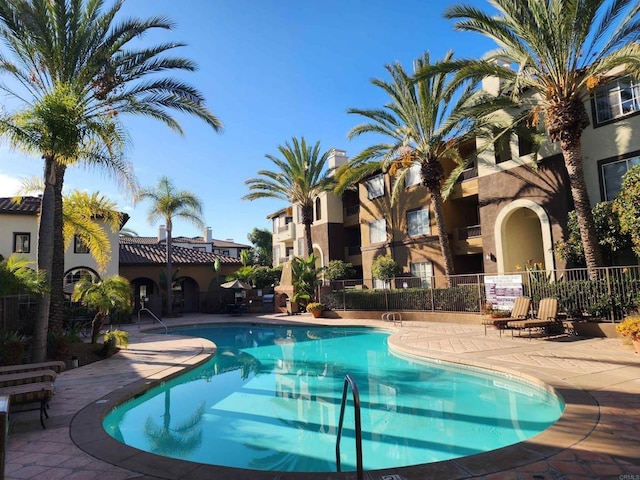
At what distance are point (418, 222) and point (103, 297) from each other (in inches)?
761

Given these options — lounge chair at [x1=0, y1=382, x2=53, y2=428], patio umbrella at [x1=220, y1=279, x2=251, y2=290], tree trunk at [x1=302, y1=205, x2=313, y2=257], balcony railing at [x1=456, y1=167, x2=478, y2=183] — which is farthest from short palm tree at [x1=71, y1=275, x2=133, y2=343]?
balcony railing at [x1=456, y1=167, x2=478, y2=183]

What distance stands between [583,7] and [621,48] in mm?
2003

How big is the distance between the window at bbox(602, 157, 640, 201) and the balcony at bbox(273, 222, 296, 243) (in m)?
27.4

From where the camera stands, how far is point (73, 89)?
10.5m

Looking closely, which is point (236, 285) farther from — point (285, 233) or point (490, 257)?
point (490, 257)

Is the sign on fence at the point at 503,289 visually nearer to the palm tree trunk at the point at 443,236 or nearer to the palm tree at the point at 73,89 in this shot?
the palm tree trunk at the point at 443,236

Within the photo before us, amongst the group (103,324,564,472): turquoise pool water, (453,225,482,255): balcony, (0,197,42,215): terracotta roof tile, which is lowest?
(103,324,564,472): turquoise pool water

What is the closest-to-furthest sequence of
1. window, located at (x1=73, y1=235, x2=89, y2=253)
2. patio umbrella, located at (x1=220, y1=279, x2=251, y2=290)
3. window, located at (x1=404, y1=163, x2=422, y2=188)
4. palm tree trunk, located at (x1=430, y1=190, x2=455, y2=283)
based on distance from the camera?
palm tree trunk, located at (x1=430, y1=190, x2=455, y2=283)
window, located at (x1=73, y1=235, x2=89, y2=253)
window, located at (x1=404, y1=163, x2=422, y2=188)
patio umbrella, located at (x1=220, y1=279, x2=251, y2=290)

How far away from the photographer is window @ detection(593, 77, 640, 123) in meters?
15.0

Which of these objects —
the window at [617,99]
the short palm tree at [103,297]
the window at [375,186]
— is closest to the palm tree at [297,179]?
the window at [375,186]

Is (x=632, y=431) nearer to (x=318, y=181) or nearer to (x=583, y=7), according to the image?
(x=583, y=7)

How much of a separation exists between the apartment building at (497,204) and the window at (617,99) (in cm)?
4

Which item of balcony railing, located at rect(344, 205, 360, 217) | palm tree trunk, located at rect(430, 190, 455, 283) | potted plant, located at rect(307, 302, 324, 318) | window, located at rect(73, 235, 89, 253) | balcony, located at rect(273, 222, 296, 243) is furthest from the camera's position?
balcony, located at rect(273, 222, 296, 243)

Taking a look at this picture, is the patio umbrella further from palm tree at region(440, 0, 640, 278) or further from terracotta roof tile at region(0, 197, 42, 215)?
palm tree at region(440, 0, 640, 278)
